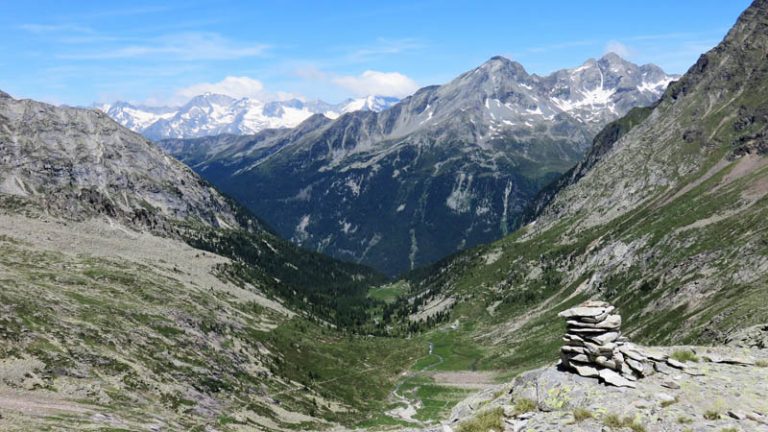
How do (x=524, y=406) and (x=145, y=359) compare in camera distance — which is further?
(x=145, y=359)

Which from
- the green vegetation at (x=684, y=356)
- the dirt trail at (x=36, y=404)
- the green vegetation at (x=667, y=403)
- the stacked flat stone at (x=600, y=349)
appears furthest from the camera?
the dirt trail at (x=36, y=404)

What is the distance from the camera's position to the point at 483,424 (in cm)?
2906

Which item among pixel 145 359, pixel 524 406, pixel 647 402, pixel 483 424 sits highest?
pixel 647 402

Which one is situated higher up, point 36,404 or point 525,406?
point 525,406

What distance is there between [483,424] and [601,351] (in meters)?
7.61

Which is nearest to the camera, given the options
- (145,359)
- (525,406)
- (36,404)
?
(525,406)

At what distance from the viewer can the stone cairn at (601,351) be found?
30703mm

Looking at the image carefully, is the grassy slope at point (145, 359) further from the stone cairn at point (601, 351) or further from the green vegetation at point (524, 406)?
the stone cairn at point (601, 351)

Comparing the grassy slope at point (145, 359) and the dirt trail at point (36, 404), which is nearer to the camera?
the dirt trail at point (36, 404)

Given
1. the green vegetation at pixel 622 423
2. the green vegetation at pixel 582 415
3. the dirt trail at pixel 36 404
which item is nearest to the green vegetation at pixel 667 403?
the green vegetation at pixel 622 423

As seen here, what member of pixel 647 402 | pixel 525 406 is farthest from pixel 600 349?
pixel 525 406

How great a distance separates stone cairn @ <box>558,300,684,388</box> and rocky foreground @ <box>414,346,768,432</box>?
0.52 m

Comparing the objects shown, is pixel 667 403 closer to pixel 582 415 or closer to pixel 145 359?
pixel 582 415

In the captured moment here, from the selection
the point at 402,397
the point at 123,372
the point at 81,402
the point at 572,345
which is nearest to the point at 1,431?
the point at 81,402
